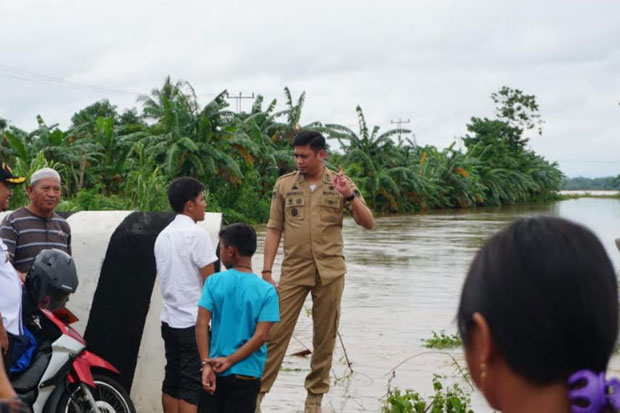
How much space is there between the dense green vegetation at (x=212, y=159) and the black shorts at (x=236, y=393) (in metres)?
15.0

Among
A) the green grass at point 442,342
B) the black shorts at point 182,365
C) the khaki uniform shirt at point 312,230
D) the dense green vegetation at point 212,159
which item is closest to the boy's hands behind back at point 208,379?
the black shorts at point 182,365

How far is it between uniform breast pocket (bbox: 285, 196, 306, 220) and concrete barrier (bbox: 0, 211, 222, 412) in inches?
25.8

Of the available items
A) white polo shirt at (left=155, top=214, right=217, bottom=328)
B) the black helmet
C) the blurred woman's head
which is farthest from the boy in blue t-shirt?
the blurred woman's head

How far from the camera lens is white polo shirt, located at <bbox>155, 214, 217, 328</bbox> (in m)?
5.07

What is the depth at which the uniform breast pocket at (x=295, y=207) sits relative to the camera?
20.1 ft

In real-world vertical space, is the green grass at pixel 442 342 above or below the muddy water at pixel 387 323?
above

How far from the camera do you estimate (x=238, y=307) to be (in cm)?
444

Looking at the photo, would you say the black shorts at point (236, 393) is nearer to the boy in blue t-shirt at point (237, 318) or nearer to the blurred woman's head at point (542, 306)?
the boy in blue t-shirt at point (237, 318)

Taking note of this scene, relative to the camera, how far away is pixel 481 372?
123 centimetres

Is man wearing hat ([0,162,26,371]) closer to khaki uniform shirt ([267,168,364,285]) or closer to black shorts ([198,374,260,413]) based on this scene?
black shorts ([198,374,260,413])

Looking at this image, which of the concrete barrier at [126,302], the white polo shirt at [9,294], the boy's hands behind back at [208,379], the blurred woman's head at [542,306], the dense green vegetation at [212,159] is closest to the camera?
the blurred woman's head at [542,306]

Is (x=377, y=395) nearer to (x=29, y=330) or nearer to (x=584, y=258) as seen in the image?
(x=29, y=330)

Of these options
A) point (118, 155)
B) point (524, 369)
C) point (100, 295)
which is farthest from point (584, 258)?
point (118, 155)

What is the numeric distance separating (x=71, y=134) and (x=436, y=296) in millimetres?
16978
